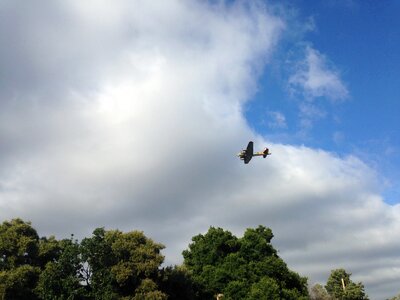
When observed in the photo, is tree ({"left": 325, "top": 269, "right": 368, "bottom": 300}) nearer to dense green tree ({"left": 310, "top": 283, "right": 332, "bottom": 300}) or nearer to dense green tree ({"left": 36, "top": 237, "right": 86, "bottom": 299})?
dense green tree ({"left": 310, "top": 283, "right": 332, "bottom": 300})

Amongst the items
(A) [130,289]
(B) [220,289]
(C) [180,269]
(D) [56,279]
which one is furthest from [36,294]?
(B) [220,289]

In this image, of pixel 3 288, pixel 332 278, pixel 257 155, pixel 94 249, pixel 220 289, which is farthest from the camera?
pixel 332 278

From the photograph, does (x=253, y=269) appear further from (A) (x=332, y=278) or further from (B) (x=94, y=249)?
(A) (x=332, y=278)

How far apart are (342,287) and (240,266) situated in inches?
1450

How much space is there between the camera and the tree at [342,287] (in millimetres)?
71750

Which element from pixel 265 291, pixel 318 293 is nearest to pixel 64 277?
pixel 265 291

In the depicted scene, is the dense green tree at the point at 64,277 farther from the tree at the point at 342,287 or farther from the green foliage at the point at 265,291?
the tree at the point at 342,287

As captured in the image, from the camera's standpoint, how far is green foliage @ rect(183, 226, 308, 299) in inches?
1774

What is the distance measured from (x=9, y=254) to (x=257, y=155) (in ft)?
79.9

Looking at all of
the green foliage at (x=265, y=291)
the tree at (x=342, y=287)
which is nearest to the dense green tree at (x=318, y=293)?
the tree at (x=342, y=287)

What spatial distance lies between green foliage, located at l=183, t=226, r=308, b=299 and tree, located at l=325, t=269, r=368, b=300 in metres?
25.5

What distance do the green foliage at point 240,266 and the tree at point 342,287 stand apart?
25455mm

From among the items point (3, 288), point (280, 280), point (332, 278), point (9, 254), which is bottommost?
point (3, 288)

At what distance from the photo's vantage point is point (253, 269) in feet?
154
